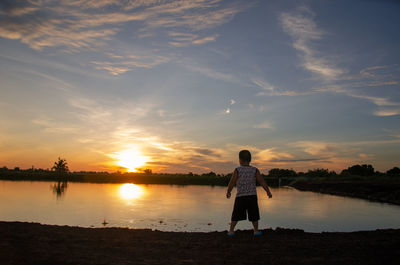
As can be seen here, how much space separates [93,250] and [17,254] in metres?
1.49

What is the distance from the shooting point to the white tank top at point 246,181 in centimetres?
875

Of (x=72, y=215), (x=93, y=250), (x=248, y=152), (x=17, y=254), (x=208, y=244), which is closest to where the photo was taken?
(x=17, y=254)

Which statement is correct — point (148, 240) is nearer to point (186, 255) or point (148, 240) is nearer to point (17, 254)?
point (186, 255)

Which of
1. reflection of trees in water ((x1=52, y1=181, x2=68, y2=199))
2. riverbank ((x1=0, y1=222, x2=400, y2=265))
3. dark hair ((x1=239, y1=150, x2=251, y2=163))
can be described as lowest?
reflection of trees in water ((x1=52, y1=181, x2=68, y2=199))

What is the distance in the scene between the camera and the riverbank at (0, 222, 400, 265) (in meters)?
6.34

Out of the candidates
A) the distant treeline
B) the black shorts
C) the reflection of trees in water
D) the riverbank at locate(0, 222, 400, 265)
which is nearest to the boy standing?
the black shorts

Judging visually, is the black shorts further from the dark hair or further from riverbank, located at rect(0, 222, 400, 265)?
the dark hair

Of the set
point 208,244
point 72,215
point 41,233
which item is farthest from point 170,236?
point 72,215

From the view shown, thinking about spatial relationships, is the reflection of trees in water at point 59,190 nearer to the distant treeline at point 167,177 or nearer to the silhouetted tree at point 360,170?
the distant treeline at point 167,177

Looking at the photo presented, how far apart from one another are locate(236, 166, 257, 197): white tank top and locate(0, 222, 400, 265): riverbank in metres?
1.19

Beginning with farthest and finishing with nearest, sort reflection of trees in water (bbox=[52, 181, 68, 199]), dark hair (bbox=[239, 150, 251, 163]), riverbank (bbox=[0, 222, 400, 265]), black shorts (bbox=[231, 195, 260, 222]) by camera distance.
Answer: reflection of trees in water (bbox=[52, 181, 68, 199]) < dark hair (bbox=[239, 150, 251, 163]) < black shorts (bbox=[231, 195, 260, 222]) < riverbank (bbox=[0, 222, 400, 265])

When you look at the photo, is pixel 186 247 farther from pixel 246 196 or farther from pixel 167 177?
pixel 167 177

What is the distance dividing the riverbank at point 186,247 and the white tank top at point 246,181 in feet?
3.90

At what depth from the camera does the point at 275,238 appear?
8.40m
